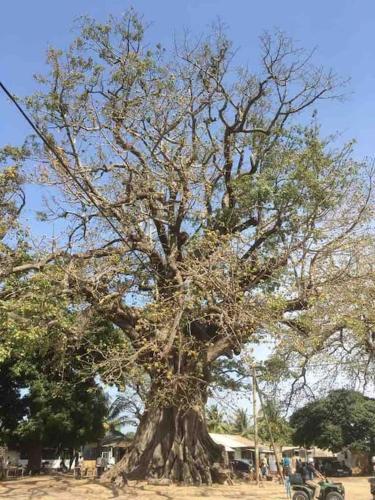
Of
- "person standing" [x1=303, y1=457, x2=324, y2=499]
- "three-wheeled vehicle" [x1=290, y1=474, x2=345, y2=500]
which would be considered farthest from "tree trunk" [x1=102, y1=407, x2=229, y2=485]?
"three-wheeled vehicle" [x1=290, y1=474, x2=345, y2=500]

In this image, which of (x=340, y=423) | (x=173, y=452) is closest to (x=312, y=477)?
(x=173, y=452)

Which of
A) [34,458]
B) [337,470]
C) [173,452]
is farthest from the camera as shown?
[337,470]

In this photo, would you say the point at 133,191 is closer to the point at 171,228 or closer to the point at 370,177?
the point at 171,228

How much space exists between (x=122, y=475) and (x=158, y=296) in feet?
17.9

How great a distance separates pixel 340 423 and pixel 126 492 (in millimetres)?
18359

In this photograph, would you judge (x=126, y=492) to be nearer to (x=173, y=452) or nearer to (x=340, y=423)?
(x=173, y=452)

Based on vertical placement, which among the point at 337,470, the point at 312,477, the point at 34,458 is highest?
the point at 34,458

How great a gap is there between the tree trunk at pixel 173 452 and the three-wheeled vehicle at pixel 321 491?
339 centimetres

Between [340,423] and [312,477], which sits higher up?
[340,423]

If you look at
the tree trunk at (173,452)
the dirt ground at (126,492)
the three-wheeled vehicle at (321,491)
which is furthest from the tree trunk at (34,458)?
the three-wheeled vehicle at (321,491)

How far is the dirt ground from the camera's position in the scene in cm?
1316

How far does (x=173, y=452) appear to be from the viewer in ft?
52.9

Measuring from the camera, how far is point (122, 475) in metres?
Result: 15.6

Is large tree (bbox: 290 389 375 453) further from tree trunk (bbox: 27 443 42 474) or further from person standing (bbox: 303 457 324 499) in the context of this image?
tree trunk (bbox: 27 443 42 474)
